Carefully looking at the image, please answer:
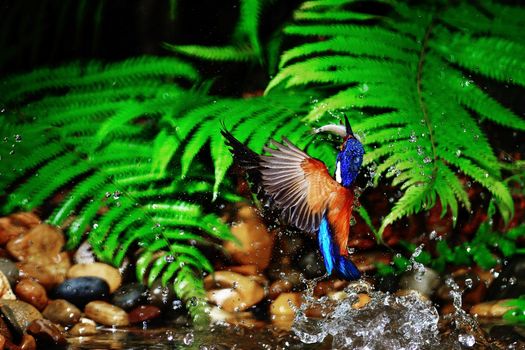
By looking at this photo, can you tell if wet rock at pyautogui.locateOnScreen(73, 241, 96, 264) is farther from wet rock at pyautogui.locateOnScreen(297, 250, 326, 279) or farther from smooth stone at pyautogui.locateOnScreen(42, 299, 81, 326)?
wet rock at pyautogui.locateOnScreen(297, 250, 326, 279)

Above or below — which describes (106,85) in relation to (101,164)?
above

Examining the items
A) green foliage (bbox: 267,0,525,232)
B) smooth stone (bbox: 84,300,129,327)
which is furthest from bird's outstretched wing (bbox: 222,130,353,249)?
smooth stone (bbox: 84,300,129,327)

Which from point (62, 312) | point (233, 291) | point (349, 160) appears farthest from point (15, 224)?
point (349, 160)

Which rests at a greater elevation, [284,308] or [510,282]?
[510,282]

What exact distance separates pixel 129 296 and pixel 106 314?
0.15 metres

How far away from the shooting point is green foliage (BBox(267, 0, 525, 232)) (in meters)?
2.50

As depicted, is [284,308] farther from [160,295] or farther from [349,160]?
[349,160]

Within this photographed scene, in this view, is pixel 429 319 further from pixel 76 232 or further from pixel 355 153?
pixel 76 232

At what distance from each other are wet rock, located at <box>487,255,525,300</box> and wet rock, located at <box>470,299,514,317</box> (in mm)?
71

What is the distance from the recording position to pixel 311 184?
1.90 metres

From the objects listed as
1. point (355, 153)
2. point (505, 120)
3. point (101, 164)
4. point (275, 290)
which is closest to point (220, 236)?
point (275, 290)

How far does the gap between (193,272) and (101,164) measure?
25.6 inches

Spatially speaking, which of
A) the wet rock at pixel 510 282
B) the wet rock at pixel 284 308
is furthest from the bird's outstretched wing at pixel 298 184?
the wet rock at pixel 510 282

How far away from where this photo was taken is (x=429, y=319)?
2490mm
